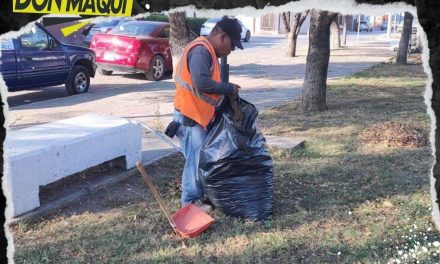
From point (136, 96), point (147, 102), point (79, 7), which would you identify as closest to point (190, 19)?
point (147, 102)

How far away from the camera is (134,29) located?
540 inches

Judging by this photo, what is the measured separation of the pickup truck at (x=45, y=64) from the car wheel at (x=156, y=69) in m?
2.00

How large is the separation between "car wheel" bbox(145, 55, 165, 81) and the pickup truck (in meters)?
2.00

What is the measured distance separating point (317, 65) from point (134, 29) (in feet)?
23.9

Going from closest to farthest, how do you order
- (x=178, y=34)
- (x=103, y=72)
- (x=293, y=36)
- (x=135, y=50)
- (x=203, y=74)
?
(x=203, y=74) → (x=178, y=34) → (x=135, y=50) → (x=103, y=72) → (x=293, y=36)

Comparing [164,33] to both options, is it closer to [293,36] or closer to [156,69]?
[156,69]

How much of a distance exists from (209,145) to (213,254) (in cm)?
84

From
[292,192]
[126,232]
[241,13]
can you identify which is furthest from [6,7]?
[292,192]

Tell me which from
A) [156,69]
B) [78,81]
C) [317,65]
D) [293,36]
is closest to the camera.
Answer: [317,65]

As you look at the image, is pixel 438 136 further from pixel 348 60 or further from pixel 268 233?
pixel 348 60

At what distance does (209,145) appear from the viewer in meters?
3.72

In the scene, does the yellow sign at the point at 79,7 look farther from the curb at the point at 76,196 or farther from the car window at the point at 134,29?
the car window at the point at 134,29

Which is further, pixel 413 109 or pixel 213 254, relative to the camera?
pixel 413 109

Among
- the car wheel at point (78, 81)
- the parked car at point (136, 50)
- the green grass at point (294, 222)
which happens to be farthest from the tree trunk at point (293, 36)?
the green grass at point (294, 222)
